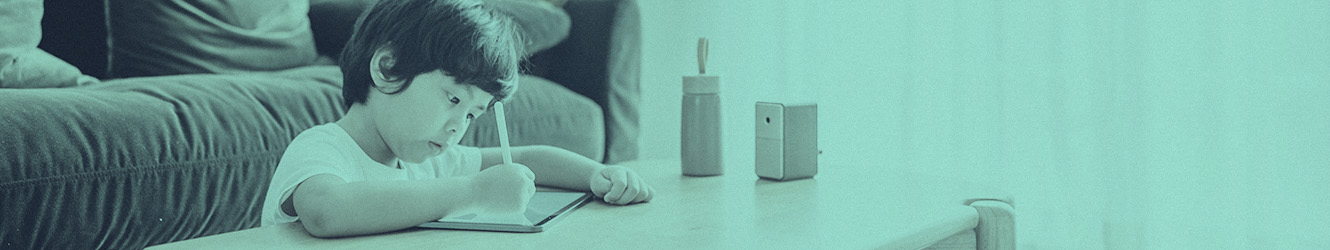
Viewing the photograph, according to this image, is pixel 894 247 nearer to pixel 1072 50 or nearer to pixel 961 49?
pixel 1072 50

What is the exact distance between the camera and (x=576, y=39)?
162 cm

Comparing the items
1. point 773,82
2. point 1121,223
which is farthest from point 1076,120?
point 773,82

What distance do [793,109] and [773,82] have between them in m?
1.21

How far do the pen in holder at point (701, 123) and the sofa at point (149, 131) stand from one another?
403 millimetres

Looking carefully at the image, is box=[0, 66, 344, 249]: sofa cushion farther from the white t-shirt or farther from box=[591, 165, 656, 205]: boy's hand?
box=[591, 165, 656, 205]: boy's hand

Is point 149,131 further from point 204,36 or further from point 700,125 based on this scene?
point 700,125

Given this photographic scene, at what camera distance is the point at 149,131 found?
863 millimetres

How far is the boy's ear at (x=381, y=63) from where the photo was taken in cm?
71

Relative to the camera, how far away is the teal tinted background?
4.17 ft

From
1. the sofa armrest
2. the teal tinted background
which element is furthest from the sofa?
the teal tinted background

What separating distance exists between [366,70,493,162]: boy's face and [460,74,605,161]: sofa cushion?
0.46 meters

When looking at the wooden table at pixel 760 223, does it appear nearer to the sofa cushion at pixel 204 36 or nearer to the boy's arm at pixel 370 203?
the boy's arm at pixel 370 203

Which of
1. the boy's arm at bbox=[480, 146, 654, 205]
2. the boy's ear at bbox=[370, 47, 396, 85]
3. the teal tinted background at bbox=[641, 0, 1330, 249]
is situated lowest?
the teal tinted background at bbox=[641, 0, 1330, 249]

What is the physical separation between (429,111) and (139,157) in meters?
0.35
